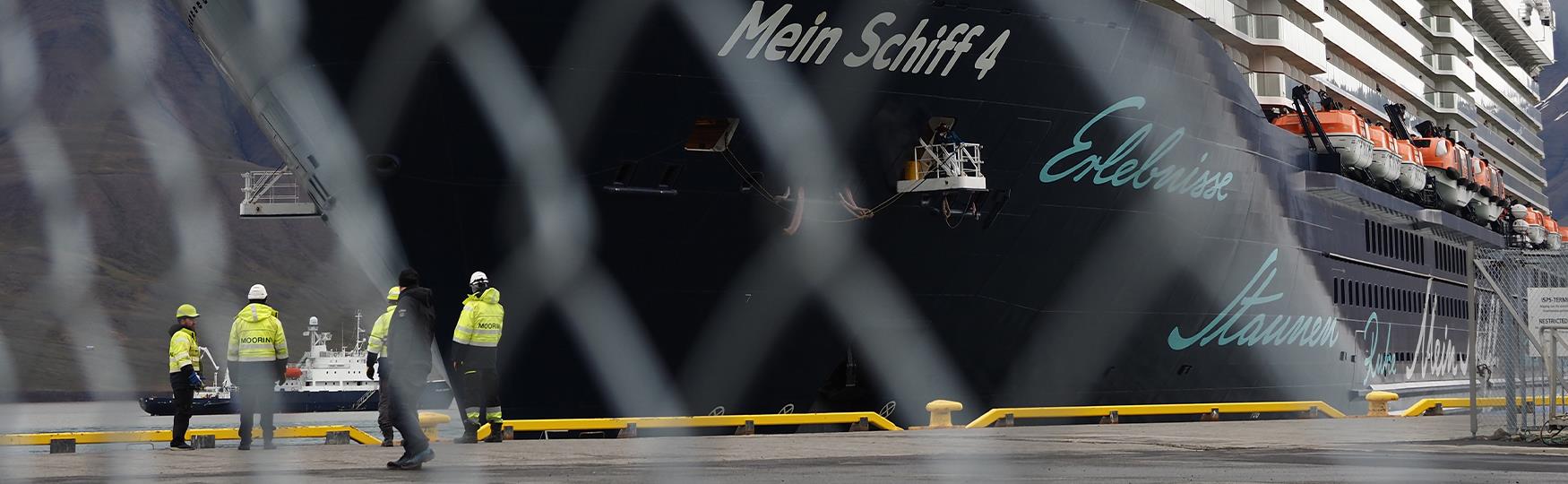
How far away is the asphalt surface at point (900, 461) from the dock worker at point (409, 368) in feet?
0.51

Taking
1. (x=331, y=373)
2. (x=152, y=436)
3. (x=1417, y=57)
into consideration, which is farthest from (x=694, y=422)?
(x=331, y=373)

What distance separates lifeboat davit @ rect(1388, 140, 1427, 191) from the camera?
1320 inches

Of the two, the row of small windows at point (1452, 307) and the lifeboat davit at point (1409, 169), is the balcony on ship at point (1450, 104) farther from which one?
the lifeboat davit at point (1409, 169)

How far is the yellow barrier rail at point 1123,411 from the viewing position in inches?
742

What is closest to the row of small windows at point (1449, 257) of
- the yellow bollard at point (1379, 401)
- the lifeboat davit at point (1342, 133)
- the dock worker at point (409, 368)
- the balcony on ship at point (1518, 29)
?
the lifeboat davit at point (1342, 133)

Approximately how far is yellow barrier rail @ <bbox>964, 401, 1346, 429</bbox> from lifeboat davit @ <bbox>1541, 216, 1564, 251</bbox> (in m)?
28.9

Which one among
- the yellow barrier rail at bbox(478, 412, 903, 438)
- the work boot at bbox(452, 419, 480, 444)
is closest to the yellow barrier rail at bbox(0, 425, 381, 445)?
the work boot at bbox(452, 419, 480, 444)

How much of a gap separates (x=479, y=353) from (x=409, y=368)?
345 centimetres

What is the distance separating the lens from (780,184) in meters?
17.7

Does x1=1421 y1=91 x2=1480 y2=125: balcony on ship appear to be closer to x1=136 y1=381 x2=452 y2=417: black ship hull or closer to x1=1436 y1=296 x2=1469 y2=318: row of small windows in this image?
x1=1436 y1=296 x2=1469 y2=318: row of small windows

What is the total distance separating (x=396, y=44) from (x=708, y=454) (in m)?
5.56

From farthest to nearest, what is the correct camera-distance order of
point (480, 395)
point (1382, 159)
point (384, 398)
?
point (1382, 159) → point (480, 395) → point (384, 398)

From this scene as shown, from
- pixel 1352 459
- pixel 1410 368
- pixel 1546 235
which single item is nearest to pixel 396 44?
pixel 1352 459

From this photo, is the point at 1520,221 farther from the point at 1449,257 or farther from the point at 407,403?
the point at 407,403
